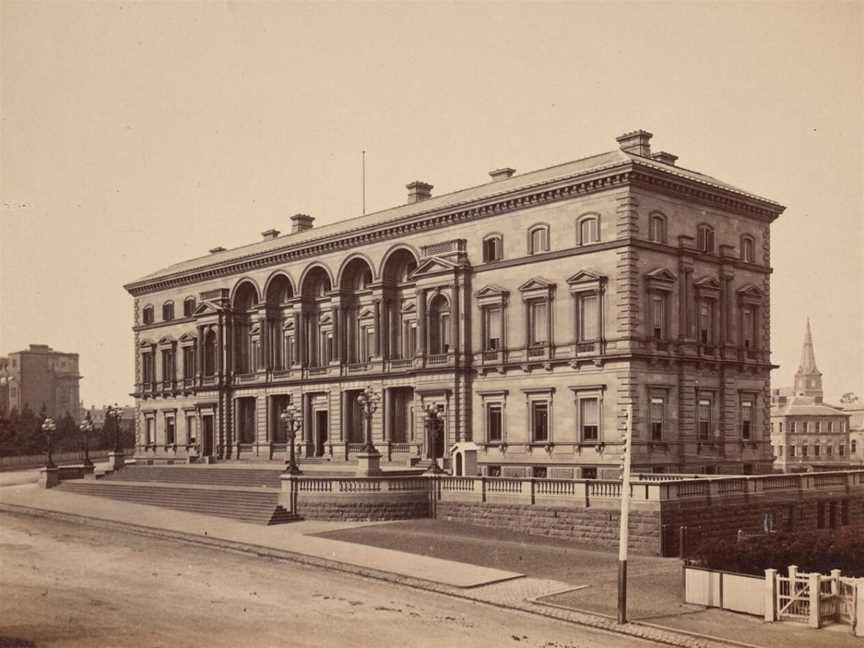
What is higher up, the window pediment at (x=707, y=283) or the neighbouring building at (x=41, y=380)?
the window pediment at (x=707, y=283)

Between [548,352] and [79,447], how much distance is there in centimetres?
7166

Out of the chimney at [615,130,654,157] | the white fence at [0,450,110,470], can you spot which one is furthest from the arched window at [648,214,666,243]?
the white fence at [0,450,110,470]

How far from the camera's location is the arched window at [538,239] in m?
46.6

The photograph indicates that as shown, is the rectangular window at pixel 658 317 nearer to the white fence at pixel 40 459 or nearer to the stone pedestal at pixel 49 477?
the stone pedestal at pixel 49 477

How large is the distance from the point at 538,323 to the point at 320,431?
18739 mm

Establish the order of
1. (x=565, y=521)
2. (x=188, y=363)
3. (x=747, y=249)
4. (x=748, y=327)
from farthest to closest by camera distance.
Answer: (x=188, y=363), (x=747, y=249), (x=748, y=327), (x=565, y=521)

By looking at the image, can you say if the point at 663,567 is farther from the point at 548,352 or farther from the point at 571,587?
the point at 548,352

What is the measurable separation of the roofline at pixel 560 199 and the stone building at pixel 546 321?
0.10m

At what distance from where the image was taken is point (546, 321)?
46.5 metres

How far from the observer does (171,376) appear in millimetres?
73688

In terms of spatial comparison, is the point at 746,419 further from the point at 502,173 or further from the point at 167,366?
the point at 167,366

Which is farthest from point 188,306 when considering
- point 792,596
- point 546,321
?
point 792,596

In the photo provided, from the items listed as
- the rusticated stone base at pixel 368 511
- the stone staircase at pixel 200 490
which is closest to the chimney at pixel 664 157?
the rusticated stone base at pixel 368 511

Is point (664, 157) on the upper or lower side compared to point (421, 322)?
upper
